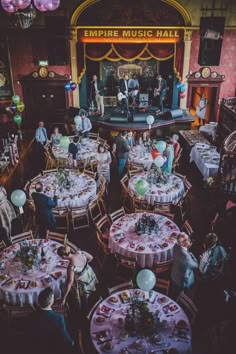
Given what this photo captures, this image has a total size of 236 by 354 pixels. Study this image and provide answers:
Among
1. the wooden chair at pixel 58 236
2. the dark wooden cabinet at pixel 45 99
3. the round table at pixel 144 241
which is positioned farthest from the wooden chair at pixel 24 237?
the dark wooden cabinet at pixel 45 99

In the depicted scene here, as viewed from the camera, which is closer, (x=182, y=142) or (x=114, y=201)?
(x=114, y=201)

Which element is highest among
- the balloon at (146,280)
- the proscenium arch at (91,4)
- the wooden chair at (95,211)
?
the proscenium arch at (91,4)

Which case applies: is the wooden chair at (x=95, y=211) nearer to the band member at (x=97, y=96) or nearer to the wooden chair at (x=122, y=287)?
the wooden chair at (x=122, y=287)

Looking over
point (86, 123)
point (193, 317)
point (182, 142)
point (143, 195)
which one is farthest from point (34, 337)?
point (182, 142)

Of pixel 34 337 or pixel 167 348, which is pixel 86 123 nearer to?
pixel 34 337

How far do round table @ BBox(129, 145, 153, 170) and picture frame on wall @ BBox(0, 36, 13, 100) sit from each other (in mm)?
7771

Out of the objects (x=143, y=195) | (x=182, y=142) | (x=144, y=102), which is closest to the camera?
(x=143, y=195)

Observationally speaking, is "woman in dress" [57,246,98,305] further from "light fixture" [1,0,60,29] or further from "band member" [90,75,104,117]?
"band member" [90,75,104,117]

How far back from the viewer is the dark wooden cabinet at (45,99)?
50.1 feet

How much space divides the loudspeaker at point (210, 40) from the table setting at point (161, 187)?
870 centimetres

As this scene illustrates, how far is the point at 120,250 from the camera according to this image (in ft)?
20.0

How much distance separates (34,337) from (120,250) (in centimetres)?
198

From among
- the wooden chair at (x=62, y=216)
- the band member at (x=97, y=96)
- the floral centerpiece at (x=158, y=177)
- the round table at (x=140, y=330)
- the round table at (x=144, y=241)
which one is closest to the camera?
the round table at (x=140, y=330)

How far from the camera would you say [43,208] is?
6648mm
